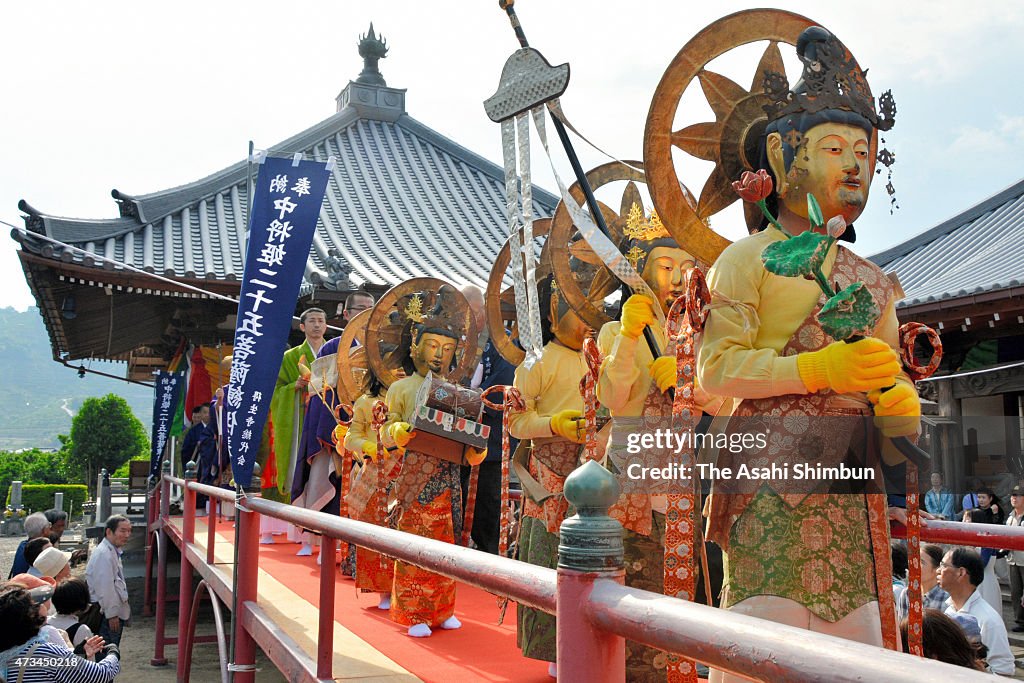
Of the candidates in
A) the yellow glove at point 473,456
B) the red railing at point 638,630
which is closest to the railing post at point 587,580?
the red railing at point 638,630

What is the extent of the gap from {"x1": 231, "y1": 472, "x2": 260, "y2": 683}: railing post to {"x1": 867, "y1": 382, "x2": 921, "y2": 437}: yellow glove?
10.1ft

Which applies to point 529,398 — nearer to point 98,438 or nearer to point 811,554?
point 811,554

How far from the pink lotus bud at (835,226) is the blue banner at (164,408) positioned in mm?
12268

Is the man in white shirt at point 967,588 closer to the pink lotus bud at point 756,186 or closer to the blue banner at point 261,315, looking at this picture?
the pink lotus bud at point 756,186

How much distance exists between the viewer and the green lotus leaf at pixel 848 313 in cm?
203

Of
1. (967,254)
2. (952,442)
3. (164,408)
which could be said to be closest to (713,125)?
(952,442)

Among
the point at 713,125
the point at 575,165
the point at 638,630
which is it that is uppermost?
the point at 713,125

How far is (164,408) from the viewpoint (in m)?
13.4

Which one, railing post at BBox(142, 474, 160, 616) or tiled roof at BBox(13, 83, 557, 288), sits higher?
tiled roof at BBox(13, 83, 557, 288)

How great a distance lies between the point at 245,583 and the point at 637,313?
2.68 metres

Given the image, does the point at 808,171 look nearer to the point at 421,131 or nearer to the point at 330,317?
the point at 330,317

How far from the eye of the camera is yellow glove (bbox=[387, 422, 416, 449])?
191 inches

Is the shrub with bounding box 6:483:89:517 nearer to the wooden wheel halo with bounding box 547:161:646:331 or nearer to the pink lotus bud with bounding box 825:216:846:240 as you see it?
the wooden wheel halo with bounding box 547:161:646:331

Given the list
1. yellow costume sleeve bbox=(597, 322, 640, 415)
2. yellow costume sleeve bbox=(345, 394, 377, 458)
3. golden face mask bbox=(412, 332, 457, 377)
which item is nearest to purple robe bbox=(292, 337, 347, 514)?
yellow costume sleeve bbox=(345, 394, 377, 458)
